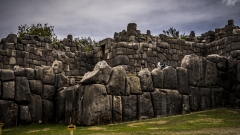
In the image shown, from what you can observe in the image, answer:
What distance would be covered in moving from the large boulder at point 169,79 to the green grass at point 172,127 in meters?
3.04

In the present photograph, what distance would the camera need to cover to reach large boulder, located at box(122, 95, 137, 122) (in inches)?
802

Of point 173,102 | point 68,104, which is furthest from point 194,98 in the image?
point 68,104

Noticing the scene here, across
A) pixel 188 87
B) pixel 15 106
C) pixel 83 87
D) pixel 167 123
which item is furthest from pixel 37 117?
pixel 188 87

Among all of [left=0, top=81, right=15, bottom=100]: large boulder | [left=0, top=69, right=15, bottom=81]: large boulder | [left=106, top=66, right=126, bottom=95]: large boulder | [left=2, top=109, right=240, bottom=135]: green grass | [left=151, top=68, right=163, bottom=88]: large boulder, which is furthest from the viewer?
[left=151, top=68, right=163, bottom=88]: large boulder

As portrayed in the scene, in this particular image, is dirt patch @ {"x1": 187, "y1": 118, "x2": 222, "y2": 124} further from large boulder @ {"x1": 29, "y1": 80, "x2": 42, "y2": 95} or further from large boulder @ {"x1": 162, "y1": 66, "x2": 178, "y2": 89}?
large boulder @ {"x1": 29, "y1": 80, "x2": 42, "y2": 95}

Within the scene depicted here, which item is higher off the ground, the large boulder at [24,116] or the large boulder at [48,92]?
the large boulder at [48,92]

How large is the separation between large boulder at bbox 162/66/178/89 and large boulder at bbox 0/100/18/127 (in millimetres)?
10202

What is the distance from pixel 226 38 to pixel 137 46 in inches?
389

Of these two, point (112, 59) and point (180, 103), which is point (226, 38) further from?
point (180, 103)

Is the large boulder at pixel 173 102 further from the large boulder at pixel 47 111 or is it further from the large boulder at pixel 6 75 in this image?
the large boulder at pixel 6 75

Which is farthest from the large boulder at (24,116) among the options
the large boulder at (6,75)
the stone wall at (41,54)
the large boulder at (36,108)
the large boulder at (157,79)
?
the stone wall at (41,54)

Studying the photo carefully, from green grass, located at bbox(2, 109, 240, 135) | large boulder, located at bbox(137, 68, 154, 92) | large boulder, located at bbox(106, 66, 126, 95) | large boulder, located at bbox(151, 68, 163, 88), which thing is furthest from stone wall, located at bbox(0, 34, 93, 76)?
large boulder, located at bbox(151, 68, 163, 88)

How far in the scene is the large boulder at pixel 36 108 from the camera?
823 inches

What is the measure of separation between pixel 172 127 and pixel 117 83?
5.31 meters
